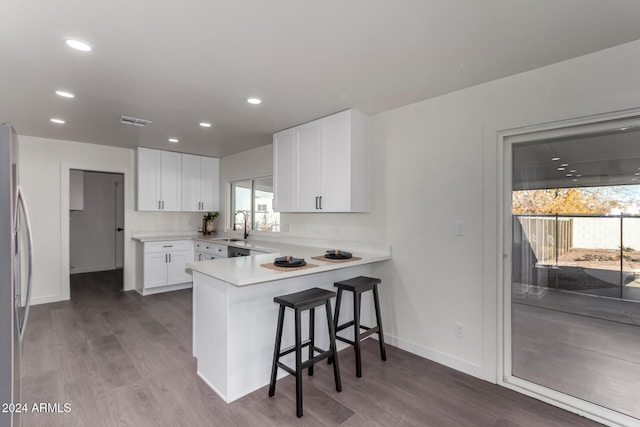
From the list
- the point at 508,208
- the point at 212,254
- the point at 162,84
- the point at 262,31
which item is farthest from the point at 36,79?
the point at 508,208

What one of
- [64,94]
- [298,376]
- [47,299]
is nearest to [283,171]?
[64,94]

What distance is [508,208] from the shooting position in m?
2.55

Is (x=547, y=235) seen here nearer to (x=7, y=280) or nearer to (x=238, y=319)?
(x=238, y=319)

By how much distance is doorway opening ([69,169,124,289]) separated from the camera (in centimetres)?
658

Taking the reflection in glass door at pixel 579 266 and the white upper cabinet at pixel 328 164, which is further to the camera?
the white upper cabinet at pixel 328 164

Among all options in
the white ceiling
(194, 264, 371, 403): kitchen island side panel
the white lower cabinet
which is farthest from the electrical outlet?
the white lower cabinet

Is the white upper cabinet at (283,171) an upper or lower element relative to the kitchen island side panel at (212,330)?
upper

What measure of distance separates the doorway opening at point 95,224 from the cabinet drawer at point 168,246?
2.00m

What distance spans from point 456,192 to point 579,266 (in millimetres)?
1002

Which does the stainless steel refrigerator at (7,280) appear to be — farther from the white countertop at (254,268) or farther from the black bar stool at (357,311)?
the black bar stool at (357,311)

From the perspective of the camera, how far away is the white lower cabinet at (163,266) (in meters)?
4.96

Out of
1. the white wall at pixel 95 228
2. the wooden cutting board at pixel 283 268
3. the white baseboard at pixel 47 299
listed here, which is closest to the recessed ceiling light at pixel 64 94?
the wooden cutting board at pixel 283 268

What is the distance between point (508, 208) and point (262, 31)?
7.31 feet

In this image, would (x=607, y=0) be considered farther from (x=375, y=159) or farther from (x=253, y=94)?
(x=253, y=94)
